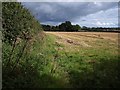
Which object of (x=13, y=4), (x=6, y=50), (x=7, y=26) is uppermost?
(x=13, y=4)

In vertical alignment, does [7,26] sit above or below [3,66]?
above

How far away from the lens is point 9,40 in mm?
14688

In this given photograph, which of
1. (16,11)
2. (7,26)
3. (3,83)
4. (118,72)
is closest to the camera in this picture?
(3,83)

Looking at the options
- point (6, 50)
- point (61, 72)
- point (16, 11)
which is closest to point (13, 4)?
point (16, 11)

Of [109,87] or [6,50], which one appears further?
[6,50]

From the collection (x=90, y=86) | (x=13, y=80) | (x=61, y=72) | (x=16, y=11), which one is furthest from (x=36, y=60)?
(x=16, y=11)

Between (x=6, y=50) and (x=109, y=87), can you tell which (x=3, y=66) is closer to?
(x=6, y=50)

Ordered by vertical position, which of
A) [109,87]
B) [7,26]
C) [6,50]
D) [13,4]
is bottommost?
[109,87]

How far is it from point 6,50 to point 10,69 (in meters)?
2.87

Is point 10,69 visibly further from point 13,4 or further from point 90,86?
point 13,4

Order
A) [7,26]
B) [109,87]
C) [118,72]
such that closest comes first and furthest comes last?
[109,87] → [118,72] → [7,26]

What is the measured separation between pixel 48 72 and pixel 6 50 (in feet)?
9.42

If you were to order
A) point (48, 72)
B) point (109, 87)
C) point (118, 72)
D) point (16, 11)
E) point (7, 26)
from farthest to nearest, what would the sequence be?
point (16, 11)
point (7, 26)
point (48, 72)
point (118, 72)
point (109, 87)

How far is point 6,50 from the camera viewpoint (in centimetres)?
1239
